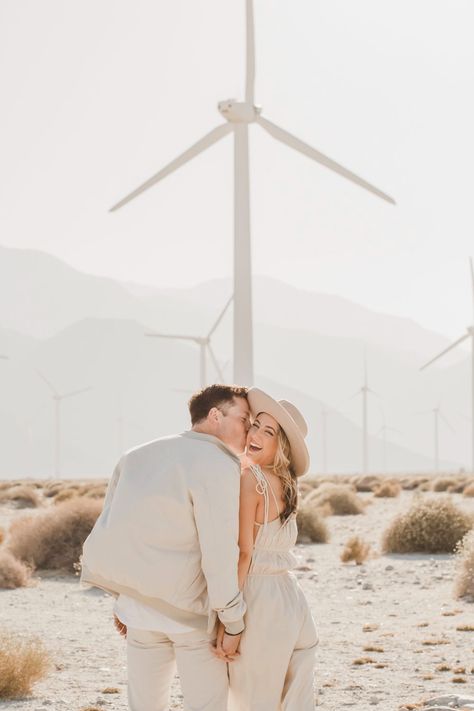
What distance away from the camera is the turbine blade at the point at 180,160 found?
1305 inches

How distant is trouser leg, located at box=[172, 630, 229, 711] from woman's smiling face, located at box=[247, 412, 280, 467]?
1.11m

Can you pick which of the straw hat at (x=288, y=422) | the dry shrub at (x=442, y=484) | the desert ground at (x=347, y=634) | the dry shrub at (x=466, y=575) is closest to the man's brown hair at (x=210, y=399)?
the straw hat at (x=288, y=422)

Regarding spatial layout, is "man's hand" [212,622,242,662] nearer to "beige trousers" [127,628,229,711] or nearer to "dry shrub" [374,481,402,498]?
"beige trousers" [127,628,229,711]

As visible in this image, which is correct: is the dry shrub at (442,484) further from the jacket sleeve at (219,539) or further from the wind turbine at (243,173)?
the jacket sleeve at (219,539)

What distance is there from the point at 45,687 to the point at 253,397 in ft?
17.6

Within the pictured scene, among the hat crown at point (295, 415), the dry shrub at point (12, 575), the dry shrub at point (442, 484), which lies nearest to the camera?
the hat crown at point (295, 415)

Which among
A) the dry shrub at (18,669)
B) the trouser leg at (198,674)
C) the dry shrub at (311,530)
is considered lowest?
the dry shrub at (18,669)

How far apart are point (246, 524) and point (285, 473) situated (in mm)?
466

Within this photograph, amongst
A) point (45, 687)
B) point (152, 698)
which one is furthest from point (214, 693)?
point (45, 687)

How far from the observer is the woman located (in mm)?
6453

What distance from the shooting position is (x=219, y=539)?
6.17 m

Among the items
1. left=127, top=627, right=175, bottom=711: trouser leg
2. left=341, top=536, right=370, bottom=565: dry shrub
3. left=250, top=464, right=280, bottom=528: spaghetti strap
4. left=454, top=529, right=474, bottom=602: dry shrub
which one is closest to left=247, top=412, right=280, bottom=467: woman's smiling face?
left=250, top=464, right=280, bottom=528: spaghetti strap

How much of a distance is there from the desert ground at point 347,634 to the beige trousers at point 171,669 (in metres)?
3.53

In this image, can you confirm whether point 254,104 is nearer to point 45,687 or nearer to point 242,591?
point 45,687
